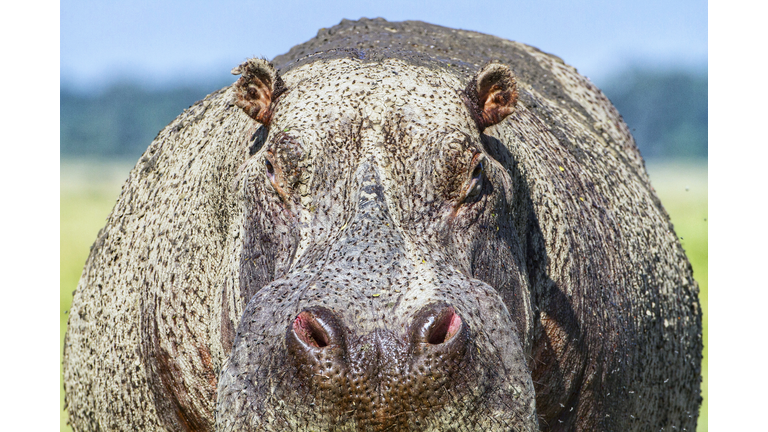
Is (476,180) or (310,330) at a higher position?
(476,180)

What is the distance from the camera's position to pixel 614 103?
93062mm

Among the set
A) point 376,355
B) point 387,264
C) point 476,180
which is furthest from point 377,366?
point 476,180

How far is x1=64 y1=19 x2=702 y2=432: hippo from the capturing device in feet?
11.5

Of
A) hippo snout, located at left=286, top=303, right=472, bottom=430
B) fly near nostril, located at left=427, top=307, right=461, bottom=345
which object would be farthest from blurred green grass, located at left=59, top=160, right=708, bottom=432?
hippo snout, located at left=286, top=303, right=472, bottom=430

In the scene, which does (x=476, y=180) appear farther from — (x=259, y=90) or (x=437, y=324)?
(x=259, y=90)

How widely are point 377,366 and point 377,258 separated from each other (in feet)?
2.11

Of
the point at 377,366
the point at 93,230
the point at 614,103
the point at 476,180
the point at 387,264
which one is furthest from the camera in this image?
the point at 614,103

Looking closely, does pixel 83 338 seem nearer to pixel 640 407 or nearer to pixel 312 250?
pixel 312 250

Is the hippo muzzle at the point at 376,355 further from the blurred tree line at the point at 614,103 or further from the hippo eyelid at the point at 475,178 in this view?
the blurred tree line at the point at 614,103

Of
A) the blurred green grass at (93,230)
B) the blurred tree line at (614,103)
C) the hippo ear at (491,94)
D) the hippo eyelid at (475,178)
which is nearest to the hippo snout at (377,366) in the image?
the hippo eyelid at (475,178)

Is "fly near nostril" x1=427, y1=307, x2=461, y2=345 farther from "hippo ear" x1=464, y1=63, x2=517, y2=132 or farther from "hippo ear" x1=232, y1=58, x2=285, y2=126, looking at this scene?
"hippo ear" x1=232, y1=58, x2=285, y2=126
